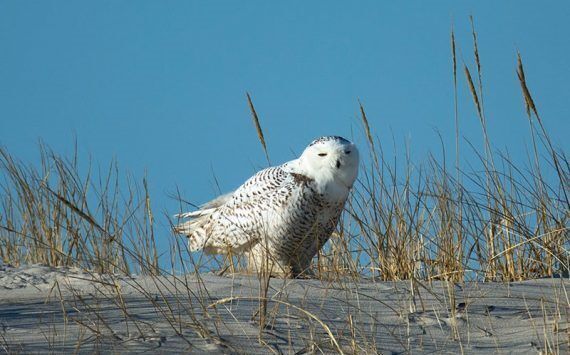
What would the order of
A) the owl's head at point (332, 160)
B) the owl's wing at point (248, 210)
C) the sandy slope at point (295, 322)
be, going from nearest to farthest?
the sandy slope at point (295, 322)
the owl's head at point (332, 160)
the owl's wing at point (248, 210)

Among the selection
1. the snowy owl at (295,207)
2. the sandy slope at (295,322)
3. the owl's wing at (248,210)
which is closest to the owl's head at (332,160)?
the snowy owl at (295,207)

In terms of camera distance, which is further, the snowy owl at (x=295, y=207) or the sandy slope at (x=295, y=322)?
the snowy owl at (x=295, y=207)

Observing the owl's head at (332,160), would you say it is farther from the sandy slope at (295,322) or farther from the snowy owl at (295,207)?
the sandy slope at (295,322)

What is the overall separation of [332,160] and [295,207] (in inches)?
13.9

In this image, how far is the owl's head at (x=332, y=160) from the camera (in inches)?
211

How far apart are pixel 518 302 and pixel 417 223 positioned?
136 cm

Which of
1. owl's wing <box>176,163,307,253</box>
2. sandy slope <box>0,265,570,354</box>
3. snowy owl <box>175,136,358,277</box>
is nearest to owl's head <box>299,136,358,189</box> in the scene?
snowy owl <box>175,136,358,277</box>

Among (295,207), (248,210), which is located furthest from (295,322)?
(248,210)

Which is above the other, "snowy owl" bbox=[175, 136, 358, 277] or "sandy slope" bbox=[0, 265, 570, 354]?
"snowy owl" bbox=[175, 136, 358, 277]

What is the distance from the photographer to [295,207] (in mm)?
5414

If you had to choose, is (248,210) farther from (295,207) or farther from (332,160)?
(332,160)

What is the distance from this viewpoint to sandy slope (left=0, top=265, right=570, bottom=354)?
3215 mm

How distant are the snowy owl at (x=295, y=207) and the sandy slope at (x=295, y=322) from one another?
3.80 ft

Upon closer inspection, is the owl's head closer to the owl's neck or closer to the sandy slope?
the owl's neck
